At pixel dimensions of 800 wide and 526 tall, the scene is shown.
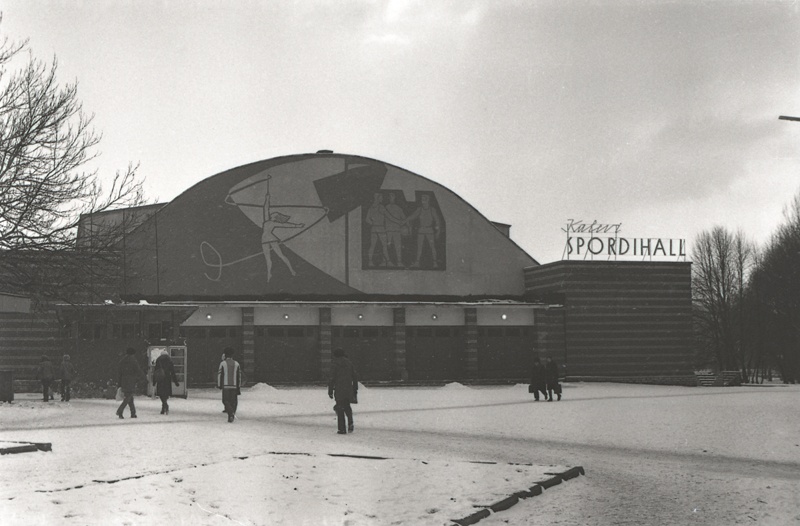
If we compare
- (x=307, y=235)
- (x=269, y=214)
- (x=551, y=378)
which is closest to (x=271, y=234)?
(x=269, y=214)

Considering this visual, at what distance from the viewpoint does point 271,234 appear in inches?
1889

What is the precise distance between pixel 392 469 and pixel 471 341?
35.1 m

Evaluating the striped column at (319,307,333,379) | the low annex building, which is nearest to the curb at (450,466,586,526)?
the striped column at (319,307,333,379)

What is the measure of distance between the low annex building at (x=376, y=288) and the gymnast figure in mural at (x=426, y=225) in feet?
0.21

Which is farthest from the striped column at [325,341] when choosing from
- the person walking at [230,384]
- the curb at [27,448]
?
the curb at [27,448]

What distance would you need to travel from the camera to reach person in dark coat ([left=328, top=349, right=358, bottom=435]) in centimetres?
1827

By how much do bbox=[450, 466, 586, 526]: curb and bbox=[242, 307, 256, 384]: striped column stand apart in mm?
32558

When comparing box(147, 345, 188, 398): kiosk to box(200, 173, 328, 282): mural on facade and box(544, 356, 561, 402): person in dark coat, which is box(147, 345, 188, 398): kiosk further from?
box(200, 173, 328, 282): mural on facade

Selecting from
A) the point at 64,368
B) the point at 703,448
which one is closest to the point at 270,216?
the point at 64,368

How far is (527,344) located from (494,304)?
3.24 meters

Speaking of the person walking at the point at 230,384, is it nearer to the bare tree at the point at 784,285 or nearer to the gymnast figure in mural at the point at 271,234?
the gymnast figure in mural at the point at 271,234

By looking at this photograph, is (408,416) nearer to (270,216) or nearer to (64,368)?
(64,368)

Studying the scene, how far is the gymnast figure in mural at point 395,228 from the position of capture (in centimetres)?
4916

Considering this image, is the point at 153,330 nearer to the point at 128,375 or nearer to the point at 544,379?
the point at 544,379
